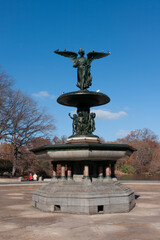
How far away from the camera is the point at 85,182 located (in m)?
10.6

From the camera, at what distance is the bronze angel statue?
1268 cm

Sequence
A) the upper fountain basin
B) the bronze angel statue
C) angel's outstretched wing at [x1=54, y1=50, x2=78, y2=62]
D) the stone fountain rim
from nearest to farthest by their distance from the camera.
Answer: the stone fountain rim < the upper fountain basin < the bronze angel statue < angel's outstretched wing at [x1=54, y1=50, x2=78, y2=62]

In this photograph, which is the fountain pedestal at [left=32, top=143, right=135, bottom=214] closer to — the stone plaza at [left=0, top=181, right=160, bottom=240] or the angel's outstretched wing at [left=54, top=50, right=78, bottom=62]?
the stone plaza at [left=0, top=181, right=160, bottom=240]

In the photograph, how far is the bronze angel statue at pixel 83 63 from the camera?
12680 millimetres

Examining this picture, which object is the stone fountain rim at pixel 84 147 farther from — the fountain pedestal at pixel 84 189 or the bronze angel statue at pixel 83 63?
the bronze angel statue at pixel 83 63

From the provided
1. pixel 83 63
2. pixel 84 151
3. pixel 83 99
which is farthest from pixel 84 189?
pixel 83 63

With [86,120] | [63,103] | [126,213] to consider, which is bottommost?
[126,213]

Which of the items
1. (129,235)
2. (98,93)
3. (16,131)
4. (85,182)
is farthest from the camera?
(16,131)

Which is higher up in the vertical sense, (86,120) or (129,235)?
(86,120)

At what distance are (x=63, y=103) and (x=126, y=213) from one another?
6.45 metres

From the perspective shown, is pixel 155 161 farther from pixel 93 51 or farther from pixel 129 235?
pixel 129 235

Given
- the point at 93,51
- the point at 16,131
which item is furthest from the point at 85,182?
the point at 16,131

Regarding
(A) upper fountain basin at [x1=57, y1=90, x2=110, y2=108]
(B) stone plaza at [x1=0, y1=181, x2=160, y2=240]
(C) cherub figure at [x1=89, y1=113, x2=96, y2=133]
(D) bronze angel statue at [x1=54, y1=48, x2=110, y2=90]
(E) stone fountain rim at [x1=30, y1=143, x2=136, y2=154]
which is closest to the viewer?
(B) stone plaza at [x1=0, y1=181, x2=160, y2=240]

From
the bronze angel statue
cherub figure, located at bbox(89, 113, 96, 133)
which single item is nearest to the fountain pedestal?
cherub figure, located at bbox(89, 113, 96, 133)
